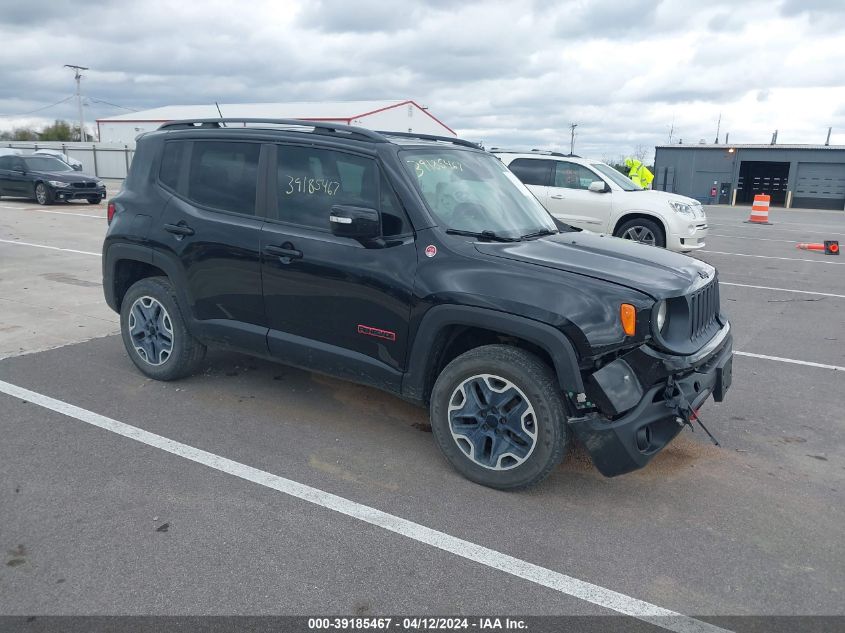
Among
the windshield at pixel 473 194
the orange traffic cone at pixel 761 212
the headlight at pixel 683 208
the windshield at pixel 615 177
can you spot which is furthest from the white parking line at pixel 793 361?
the orange traffic cone at pixel 761 212

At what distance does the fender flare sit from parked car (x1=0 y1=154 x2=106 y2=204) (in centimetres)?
1974

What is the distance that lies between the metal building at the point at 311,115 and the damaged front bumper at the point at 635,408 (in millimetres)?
36330

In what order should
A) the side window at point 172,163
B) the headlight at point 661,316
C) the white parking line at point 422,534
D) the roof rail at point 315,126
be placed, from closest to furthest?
1. the white parking line at point 422,534
2. the headlight at point 661,316
3. the roof rail at point 315,126
4. the side window at point 172,163

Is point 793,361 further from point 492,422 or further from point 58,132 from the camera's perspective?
point 58,132

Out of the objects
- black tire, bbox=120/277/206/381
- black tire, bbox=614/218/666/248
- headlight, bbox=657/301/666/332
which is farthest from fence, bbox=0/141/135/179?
headlight, bbox=657/301/666/332

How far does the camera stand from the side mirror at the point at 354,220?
12.7ft

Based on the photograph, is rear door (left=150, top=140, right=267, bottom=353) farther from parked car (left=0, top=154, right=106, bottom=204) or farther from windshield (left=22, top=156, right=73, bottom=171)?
windshield (left=22, top=156, right=73, bottom=171)

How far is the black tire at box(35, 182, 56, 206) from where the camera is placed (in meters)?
20.1

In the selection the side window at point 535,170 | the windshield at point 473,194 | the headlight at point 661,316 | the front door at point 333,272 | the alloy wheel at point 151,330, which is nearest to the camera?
the headlight at point 661,316

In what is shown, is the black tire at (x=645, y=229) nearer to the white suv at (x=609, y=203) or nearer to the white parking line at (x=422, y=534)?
the white suv at (x=609, y=203)

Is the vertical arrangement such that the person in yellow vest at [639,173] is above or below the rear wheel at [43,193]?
above

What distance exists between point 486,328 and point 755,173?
41735 mm

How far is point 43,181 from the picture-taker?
66.1 ft

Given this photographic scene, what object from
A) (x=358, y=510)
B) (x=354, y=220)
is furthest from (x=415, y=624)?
(x=354, y=220)
